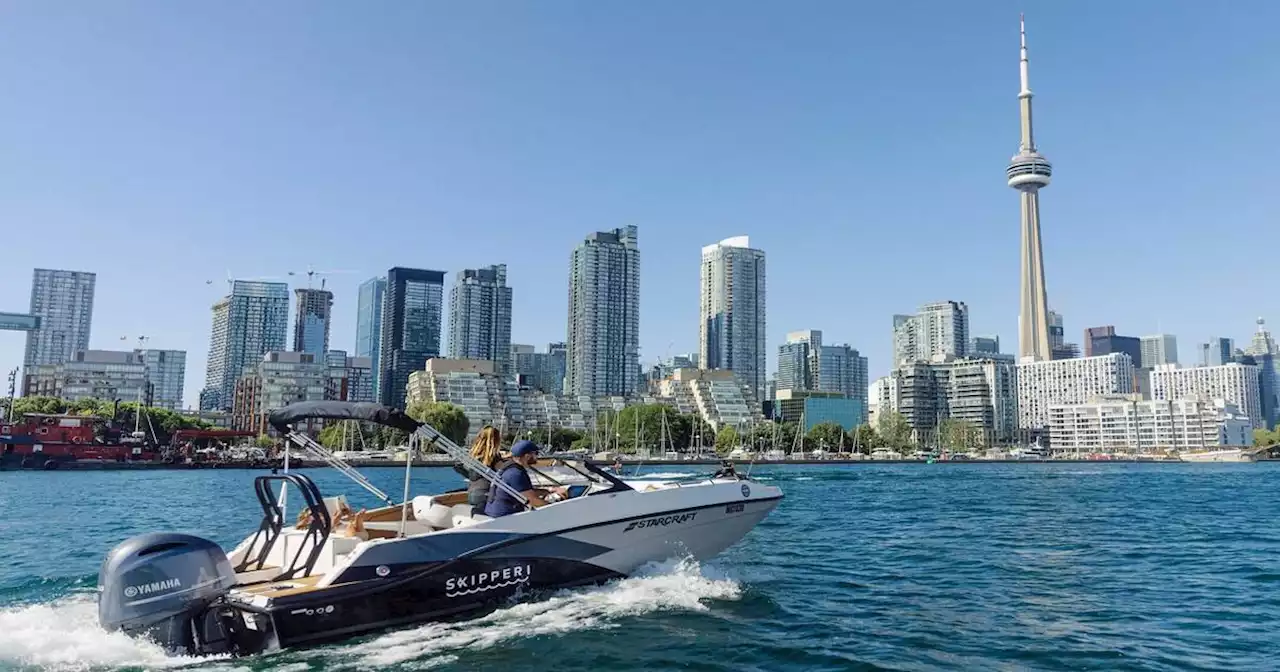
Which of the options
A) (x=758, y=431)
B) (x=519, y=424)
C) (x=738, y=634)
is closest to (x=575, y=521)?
(x=738, y=634)

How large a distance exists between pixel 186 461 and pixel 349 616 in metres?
101

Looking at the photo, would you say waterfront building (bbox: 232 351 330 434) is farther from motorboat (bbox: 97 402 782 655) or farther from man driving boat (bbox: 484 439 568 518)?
man driving boat (bbox: 484 439 568 518)

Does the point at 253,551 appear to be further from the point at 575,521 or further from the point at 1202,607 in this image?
the point at 1202,607

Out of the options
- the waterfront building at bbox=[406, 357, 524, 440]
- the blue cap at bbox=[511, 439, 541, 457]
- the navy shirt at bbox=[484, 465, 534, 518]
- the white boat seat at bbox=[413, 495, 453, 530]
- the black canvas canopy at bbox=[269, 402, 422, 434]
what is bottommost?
the white boat seat at bbox=[413, 495, 453, 530]

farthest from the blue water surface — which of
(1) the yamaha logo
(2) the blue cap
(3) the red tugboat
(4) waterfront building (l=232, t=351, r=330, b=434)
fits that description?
(4) waterfront building (l=232, t=351, r=330, b=434)

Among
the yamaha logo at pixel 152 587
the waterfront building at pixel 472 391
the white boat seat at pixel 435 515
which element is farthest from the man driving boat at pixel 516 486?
the waterfront building at pixel 472 391

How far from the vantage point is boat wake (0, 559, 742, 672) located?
10.0m

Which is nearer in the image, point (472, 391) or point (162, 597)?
point (162, 597)

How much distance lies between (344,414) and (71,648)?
391 cm

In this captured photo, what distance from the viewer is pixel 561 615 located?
12.4m

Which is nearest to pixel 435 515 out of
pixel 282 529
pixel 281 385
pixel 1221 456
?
pixel 282 529

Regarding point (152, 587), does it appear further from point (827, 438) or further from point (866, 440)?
point (866, 440)

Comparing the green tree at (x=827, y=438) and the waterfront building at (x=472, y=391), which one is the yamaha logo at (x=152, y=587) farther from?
the green tree at (x=827, y=438)

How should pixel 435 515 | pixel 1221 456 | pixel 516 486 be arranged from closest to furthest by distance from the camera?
pixel 516 486
pixel 435 515
pixel 1221 456
